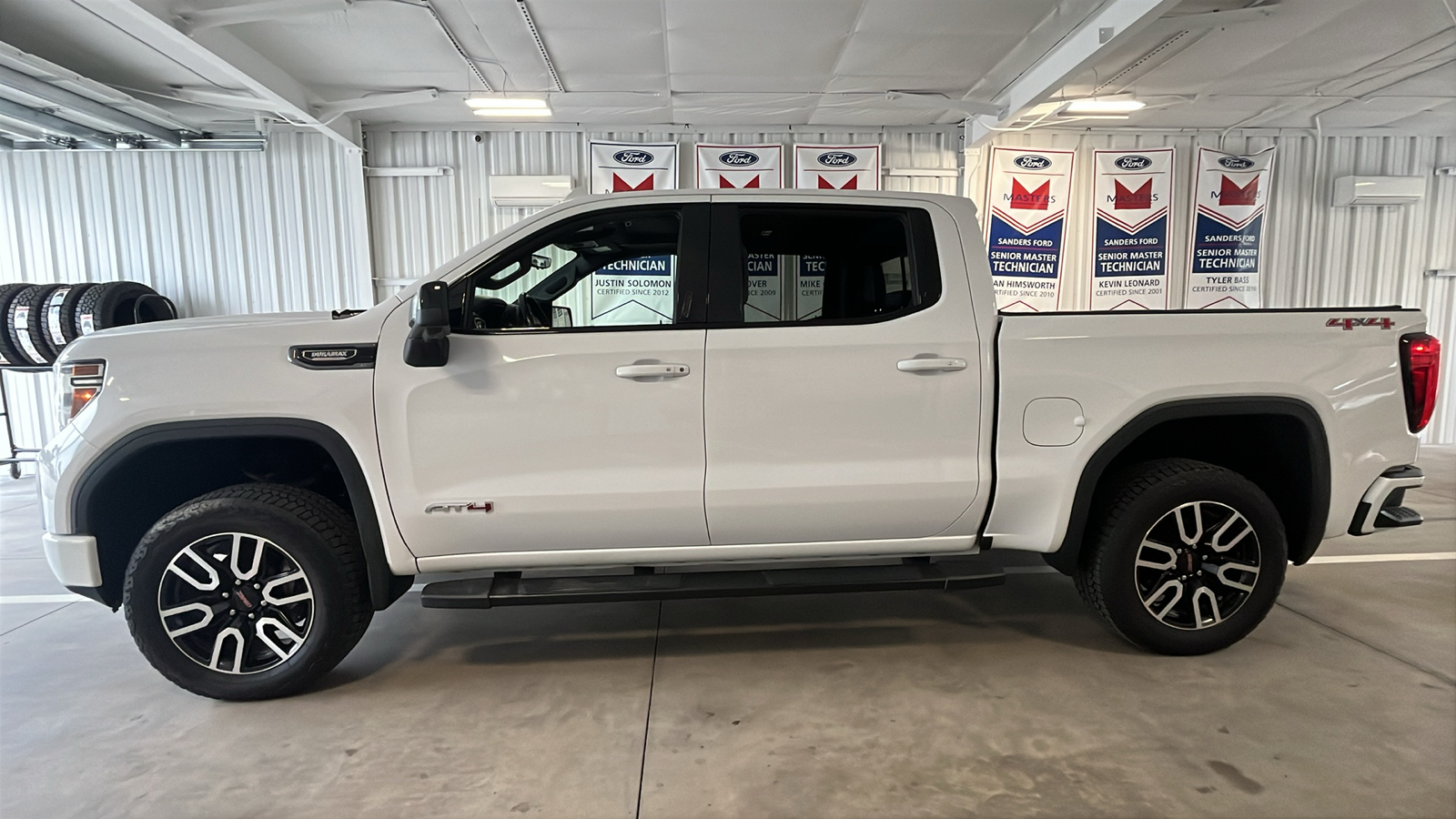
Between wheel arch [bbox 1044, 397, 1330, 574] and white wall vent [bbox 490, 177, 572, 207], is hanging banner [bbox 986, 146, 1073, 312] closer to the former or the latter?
white wall vent [bbox 490, 177, 572, 207]

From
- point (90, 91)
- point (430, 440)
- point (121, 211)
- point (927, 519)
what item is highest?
point (90, 91)

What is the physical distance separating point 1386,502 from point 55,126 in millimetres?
10744

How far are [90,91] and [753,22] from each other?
6.12 m

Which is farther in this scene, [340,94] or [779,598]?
[340,94]

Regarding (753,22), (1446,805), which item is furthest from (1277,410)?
Answer: (753,22)

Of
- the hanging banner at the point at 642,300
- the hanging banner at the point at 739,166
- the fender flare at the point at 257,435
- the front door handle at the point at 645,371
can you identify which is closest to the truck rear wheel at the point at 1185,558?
the front door handle at the point at 645,371

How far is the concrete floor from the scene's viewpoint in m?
2.06

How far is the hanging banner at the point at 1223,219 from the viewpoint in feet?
27.1

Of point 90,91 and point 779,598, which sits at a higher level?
point 90,91

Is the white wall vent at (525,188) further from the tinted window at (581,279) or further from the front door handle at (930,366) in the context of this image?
the front door handle at (930,366)

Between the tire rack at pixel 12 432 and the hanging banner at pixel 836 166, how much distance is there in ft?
26.0

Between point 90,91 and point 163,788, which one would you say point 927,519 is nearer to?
point 163,788

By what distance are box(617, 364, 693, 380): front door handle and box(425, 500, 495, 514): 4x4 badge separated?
0.68 meters

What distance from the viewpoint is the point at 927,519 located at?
2.77 m
